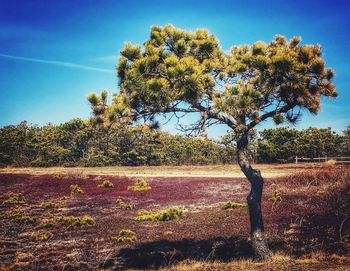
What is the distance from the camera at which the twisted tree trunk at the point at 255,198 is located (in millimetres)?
9695

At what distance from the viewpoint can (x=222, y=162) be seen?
65.1 metres

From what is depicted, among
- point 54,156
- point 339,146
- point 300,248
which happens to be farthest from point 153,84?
point 54,156

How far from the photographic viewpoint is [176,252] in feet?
40.4

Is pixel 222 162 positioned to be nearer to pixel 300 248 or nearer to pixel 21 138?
pixel 21 138

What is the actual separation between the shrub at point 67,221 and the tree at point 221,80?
10104mm

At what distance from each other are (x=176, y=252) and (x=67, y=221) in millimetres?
8644

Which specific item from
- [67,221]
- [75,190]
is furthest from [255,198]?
[75,190]

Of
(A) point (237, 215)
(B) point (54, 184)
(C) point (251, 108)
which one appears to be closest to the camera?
(C) point (251, 108)

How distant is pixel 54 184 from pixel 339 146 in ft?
144

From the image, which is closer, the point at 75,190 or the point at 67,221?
the point at 67,221

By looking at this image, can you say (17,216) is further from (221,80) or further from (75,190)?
(221,80)

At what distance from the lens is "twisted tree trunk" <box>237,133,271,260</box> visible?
31.8ft

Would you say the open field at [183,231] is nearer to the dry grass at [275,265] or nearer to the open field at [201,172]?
the dry grass at [275,265]

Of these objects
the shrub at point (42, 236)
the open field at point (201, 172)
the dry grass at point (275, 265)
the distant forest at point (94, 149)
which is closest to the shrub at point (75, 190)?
the open field at point (201, 172)
